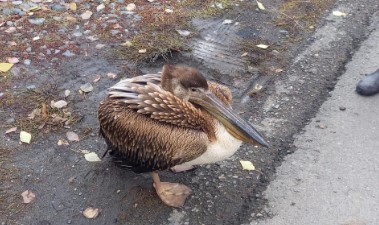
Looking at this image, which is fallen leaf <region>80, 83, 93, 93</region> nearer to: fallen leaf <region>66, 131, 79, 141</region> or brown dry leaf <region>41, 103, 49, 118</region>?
brown dry leaf <region>41, 103, 49, 118</region>

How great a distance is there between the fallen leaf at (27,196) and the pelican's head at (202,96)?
1.22 m

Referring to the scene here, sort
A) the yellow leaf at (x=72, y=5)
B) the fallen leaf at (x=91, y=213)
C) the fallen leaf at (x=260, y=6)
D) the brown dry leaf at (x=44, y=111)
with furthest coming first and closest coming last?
the fallen leaf at (x=260, y=6) < the yellow leaf at (x=72, y=5) < the brown dry leaf at (x=44, y=111) < the fallen leaf at (x=91, y=213)

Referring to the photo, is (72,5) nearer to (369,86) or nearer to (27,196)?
(27,196)

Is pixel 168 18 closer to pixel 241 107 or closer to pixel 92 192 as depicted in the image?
pixel 241 107

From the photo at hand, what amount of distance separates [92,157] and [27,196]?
0.56 metres

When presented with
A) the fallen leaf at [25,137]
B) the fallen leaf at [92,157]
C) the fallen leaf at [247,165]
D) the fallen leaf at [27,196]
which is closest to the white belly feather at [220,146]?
the fallen leaf at [247,165]

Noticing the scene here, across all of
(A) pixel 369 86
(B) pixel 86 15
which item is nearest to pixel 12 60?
(B) pixel 86 15

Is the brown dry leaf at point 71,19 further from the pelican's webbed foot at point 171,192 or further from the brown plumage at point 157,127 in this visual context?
the pelican's webbed foot at point 171,192

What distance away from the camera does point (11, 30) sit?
204 inches

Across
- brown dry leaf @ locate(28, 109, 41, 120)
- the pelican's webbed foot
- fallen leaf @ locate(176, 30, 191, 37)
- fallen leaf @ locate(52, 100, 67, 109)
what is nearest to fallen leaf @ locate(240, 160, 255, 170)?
the pelican's webbed foot

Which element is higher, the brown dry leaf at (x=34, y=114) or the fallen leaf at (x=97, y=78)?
the fallen leaf at (x=97, y=78)

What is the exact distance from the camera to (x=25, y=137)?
13.0 feet

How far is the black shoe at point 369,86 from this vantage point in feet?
14.6

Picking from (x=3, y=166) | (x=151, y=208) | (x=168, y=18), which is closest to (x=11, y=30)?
(x=168, y=18)
